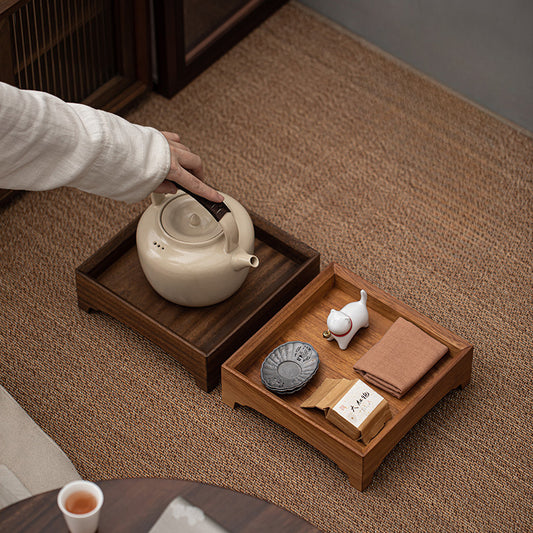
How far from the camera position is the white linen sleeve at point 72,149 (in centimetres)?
169

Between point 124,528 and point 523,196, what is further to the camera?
point 523,196

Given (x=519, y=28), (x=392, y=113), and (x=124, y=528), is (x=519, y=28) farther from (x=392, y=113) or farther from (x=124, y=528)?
(x=124, y=528)

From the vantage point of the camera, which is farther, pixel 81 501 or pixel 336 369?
pixel 336 369

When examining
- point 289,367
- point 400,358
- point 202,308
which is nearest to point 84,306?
point 202,308

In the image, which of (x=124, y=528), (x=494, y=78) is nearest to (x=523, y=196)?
(x=494, y=78)

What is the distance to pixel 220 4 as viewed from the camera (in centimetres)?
298

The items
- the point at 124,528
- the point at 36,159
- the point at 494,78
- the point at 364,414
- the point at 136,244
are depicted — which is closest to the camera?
the point at 124,528

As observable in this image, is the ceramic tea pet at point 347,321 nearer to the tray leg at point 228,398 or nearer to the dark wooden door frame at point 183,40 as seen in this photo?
the tray leg at point 228,398

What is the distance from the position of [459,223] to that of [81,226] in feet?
3.63

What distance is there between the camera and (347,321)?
212 cm

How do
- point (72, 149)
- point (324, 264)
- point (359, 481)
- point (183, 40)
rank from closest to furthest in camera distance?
point (72, 149)
point (359, 481)
point (324, 264)
point (183, 40)

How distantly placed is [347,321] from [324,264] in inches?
16.0

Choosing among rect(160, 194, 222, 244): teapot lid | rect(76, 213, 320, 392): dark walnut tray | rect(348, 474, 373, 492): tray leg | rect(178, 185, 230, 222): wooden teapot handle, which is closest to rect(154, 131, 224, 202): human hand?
rect(178, 185, 230, 222): wooden teapot handle

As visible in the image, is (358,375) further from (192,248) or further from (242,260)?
(192,248)
